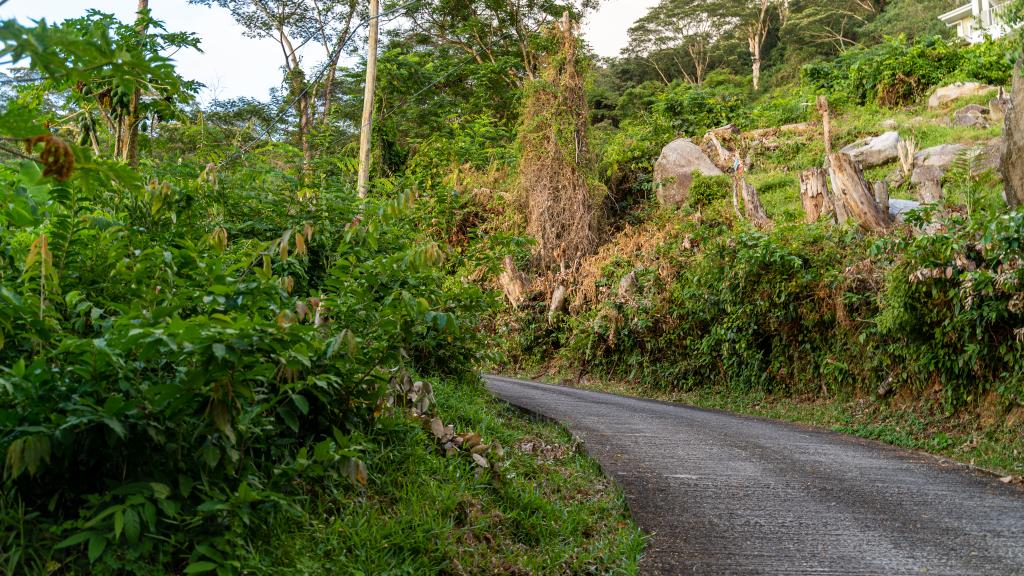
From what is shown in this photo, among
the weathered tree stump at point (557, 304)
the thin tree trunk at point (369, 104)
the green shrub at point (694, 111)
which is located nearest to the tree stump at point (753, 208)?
the weathered tree stump at point (557, 304)

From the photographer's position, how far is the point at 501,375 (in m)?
18.5

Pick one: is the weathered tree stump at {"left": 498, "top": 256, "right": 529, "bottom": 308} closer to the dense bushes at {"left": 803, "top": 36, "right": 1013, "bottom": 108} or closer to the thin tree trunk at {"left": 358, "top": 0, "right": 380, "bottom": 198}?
the thin tree trunk at {"left": 358, "top": 0, "right": 380, "bottom": 198}

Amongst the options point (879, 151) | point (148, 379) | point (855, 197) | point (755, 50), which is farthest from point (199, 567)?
point (755, 50)

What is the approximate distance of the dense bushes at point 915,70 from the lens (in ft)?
72.9

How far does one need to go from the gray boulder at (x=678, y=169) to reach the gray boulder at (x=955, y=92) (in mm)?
6847

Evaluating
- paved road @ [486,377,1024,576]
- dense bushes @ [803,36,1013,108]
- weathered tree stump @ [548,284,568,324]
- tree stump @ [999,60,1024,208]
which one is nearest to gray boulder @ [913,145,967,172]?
tree stump @ [999,60,1024,208]

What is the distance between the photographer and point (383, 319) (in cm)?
446

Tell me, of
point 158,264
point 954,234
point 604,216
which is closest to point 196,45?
point 158,264

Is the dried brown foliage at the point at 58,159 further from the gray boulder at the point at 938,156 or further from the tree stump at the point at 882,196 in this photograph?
the gray boulder at the point at 938,156

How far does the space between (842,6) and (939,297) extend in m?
37.7

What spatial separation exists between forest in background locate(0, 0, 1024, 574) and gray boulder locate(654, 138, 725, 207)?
0.64 metres

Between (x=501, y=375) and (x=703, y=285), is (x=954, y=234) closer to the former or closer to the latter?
(x=703, y=285)

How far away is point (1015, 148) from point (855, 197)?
2.52 m

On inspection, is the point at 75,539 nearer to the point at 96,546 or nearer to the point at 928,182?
the point at 96,546
